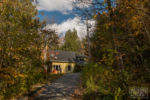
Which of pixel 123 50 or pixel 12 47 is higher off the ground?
pixel 12 47

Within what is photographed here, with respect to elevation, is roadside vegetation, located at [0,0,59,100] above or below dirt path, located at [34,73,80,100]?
above

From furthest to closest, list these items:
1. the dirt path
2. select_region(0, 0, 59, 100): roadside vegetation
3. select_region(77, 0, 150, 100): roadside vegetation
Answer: the dirt path
select_region(0, 0, 59, 100): roadside vegetation
select_region(77, 0, 150, 100): roadside vegetation

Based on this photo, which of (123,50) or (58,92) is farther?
(58,92)

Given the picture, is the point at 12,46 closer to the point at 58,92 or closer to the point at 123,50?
the point at 58,92

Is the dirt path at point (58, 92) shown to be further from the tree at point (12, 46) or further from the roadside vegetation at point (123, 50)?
the roadside vegetation at point (123, 50)

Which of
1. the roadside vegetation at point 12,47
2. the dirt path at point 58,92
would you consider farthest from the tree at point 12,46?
the dirt path at point 58,92

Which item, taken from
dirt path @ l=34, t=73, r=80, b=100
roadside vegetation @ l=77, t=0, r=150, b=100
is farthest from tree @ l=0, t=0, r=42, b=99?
roadside vegetation @ l=77, t=0, r=150, b=100

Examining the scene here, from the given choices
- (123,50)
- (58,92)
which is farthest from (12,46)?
(123,50)

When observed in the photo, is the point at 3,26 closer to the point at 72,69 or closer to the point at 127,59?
the point at 127,59

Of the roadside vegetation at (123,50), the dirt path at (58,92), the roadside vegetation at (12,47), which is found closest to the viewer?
the roadside vegetation at (123,50)

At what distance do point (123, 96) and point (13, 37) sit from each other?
5513 mm

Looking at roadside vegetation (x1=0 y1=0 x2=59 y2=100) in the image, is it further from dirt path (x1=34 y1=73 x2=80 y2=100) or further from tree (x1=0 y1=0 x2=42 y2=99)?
dirt path (x1=34 y1=73 x2=80 y2=100)

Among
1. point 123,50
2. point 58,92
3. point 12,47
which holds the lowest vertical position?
point 58,92

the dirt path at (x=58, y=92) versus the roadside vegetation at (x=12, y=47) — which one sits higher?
the roadside vegetation at (x=12, y=47)
